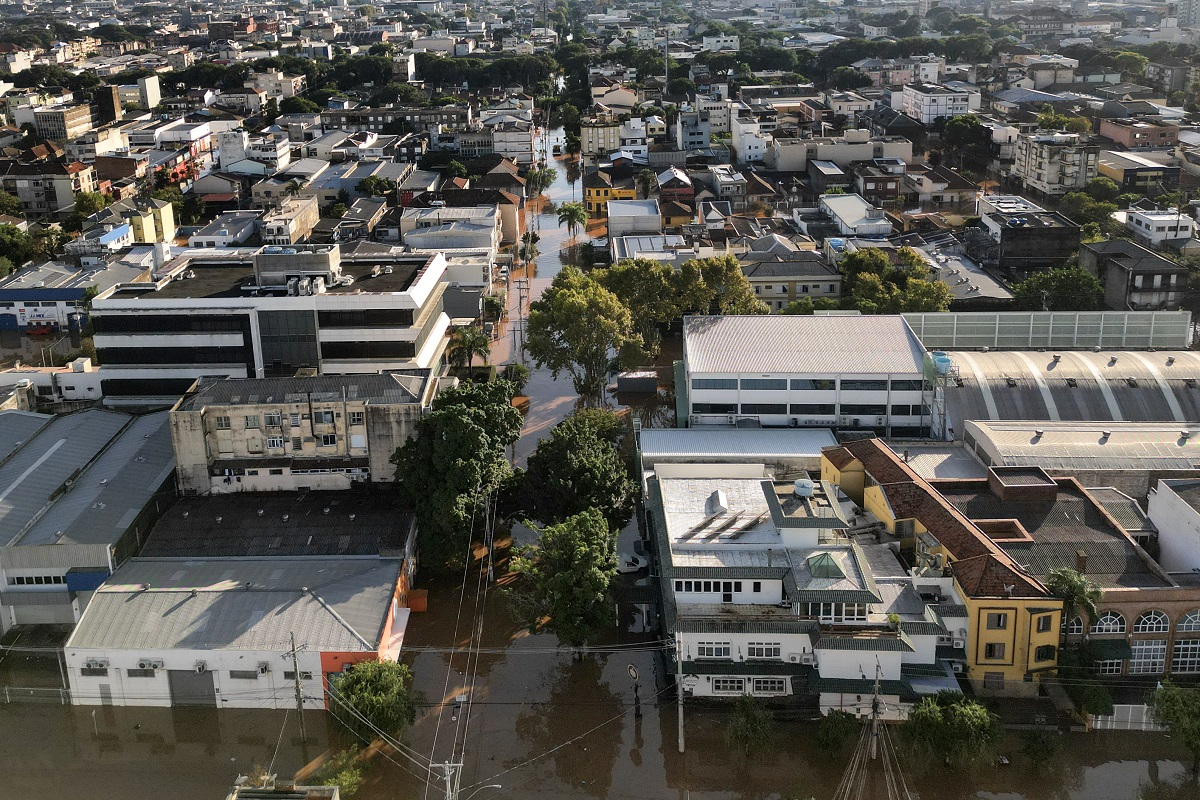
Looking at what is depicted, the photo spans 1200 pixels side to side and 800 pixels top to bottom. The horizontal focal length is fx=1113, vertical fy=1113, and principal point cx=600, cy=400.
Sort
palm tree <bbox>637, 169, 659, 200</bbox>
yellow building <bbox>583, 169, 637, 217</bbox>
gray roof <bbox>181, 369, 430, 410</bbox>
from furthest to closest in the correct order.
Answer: palm tree <bbox>637, 169, 659, 200</bbox>
yellow building <bbox>583, 169, 637, 217</bbox>
gray roof <bbox>181, 369, 430, 410</bbox>

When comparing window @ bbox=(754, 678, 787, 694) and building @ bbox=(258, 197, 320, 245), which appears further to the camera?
building @ bbox=(258, 197, 320, 245)

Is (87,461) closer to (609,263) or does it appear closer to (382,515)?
(382,515)

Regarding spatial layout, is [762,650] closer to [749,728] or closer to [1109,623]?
[749,728]

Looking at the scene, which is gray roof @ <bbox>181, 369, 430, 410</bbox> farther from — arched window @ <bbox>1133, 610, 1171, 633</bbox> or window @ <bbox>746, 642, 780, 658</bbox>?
arched window @ <bbox>1133, 610, 1171, 633</bbox>

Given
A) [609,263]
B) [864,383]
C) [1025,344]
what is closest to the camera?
[864,383]

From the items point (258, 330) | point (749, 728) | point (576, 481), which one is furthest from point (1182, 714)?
point (258, 330)

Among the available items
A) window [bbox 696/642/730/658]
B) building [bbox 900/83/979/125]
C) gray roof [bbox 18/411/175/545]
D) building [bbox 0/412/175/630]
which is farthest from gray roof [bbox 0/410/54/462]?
building [bbox 900/83/979/125]

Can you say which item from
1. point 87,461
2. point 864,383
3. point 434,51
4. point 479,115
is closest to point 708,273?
point 864,383

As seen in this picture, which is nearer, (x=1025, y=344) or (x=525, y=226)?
(x=1025, y=344)
